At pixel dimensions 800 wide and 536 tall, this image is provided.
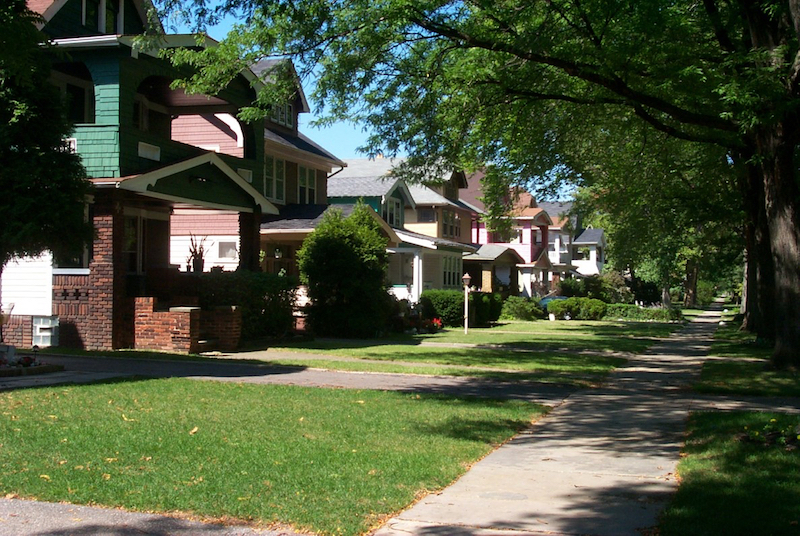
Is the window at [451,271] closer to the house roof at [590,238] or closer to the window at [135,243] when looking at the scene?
Answer: the window at [135,243]

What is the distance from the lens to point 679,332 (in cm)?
3534

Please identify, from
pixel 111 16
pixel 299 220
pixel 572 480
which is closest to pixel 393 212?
pixel 299 220

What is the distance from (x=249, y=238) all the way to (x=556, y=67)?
1008 centimetres

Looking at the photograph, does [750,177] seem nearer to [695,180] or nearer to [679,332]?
[695,180]

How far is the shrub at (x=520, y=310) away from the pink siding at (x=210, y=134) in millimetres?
21366

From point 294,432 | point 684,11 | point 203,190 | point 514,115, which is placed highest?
point 684,11

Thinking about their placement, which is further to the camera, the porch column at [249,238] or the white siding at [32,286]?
the porch column at [249,238]

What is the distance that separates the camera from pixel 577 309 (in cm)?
4672

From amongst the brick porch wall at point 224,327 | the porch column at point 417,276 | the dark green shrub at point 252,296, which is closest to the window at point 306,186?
the porch column at point 417,276

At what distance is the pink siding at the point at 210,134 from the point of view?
1045 inches

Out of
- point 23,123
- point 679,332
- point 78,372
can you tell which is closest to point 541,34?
point 23,123

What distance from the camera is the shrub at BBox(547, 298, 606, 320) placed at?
45.9 metres

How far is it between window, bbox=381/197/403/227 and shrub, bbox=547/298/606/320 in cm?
1144

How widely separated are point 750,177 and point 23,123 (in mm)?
18822
